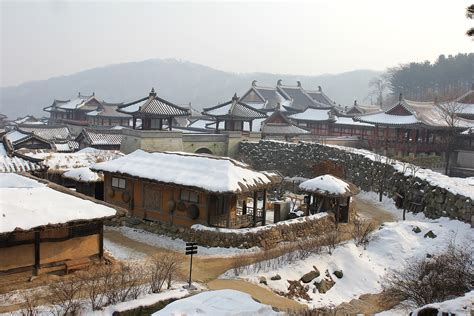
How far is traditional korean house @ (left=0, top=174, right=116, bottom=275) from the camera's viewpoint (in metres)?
14.3

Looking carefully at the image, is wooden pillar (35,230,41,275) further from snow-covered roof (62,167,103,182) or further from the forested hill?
the forested hill

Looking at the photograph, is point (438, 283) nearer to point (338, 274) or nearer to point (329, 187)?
point (338, 274)

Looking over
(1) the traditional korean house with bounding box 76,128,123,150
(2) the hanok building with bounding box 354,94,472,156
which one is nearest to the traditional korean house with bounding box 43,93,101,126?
(1) the traditional korean house with bounding box 76,128,123,150

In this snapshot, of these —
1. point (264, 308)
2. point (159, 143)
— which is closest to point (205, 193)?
point (264, 308)

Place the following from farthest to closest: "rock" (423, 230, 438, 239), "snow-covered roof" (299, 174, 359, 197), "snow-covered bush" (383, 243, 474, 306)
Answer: "snow-covered roof" (299, 174, 359, 197) < "rock" (423, 230, 438, 239) < "snow-covered bush" (383, 243, 474, 306)

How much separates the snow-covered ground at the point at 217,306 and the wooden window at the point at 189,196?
40.0 feet

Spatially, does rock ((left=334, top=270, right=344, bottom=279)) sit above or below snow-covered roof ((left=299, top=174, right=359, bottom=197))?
below

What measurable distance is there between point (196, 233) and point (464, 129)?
109 feet

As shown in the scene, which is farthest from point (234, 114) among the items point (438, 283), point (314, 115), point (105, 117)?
point (105, 117)

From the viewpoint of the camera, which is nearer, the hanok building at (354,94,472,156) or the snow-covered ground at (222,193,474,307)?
the snow-covered ground at (222,193,474,307)

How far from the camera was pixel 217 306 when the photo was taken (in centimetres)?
960

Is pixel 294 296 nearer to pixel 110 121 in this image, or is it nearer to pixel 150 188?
pixel 150 188

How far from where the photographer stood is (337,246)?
63.9ft

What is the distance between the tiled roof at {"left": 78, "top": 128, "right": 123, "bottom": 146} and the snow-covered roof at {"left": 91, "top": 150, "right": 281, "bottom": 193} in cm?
2350
